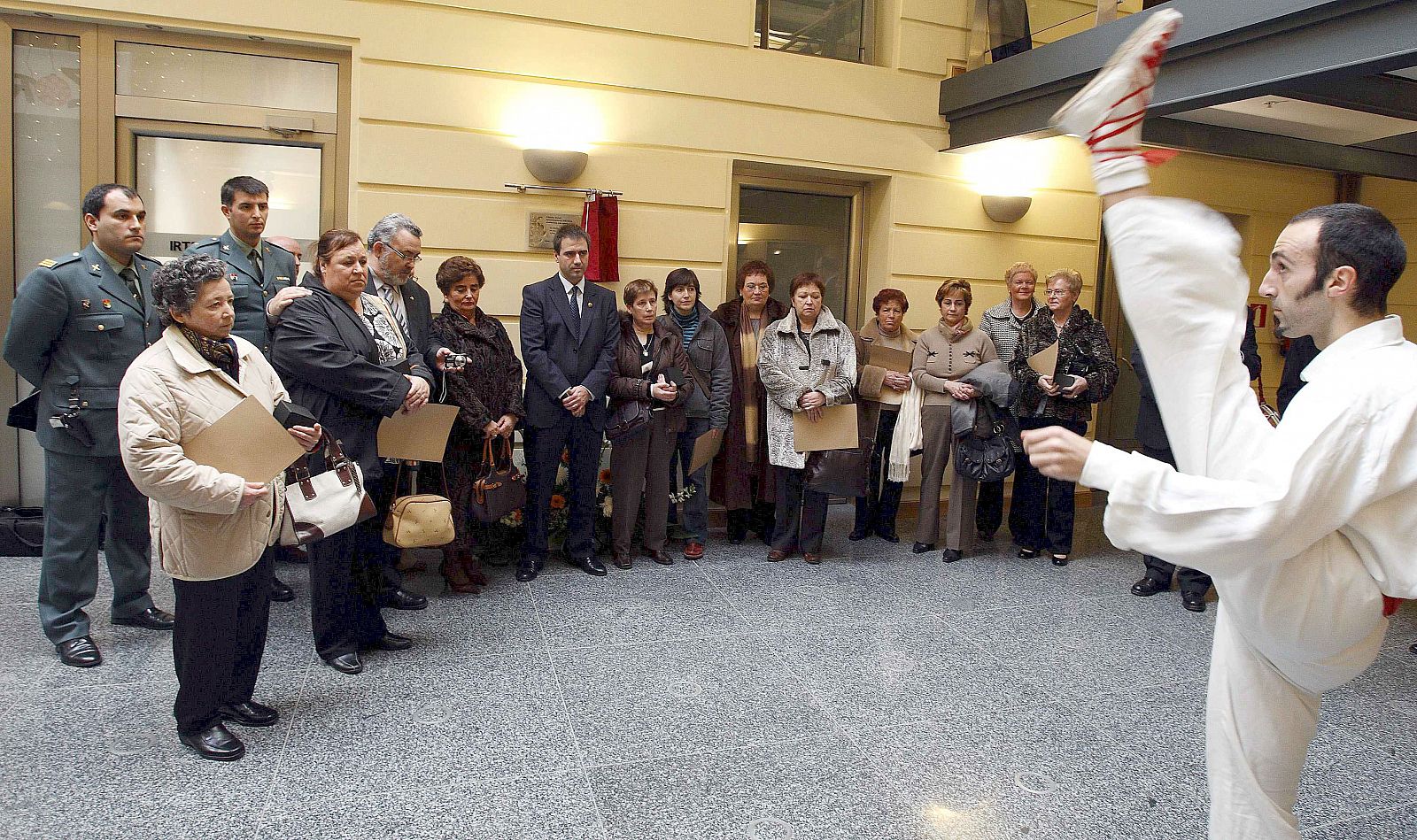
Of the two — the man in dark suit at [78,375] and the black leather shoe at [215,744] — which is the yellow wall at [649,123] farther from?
the black leather shoe at [215,744]

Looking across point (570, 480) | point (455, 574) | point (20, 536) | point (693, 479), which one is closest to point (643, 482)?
point (693, 479)

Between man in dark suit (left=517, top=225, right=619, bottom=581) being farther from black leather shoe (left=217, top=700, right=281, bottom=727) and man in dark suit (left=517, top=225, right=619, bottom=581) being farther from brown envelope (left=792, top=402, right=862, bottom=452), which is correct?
black leather shoe (left=217, top=700, right=281, bottom=727)

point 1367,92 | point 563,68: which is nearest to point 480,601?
point 563,68

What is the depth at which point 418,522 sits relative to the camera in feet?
12.9

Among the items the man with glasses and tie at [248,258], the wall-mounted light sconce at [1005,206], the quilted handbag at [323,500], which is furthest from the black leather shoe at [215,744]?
the wall-mounted light sconce at [1005,206]

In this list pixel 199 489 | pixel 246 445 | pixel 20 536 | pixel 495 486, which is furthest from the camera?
pixel 20 536

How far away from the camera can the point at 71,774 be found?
2791mm

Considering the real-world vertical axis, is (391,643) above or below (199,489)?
below

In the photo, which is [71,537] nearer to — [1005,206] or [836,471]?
[836,471]

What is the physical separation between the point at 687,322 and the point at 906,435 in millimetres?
1623

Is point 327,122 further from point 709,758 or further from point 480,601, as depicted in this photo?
point 709,758

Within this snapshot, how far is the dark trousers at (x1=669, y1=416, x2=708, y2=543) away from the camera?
5562 millimetres

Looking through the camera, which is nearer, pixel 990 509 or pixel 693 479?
pixel 693 479

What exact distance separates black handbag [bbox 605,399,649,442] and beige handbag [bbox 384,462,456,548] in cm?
140
